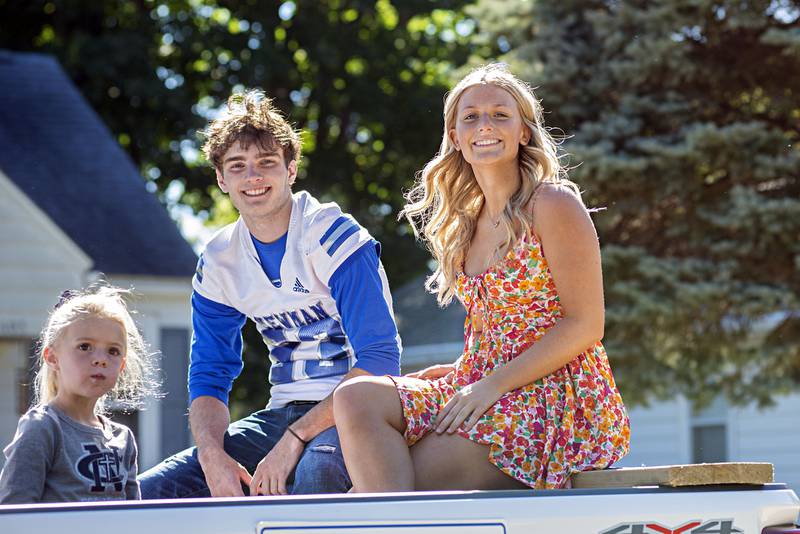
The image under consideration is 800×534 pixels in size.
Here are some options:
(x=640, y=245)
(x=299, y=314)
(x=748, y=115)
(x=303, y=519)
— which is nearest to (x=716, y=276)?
(x=640, y=245)

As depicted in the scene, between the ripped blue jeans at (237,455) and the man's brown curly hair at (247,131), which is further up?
the man's brown curly hair at (247,131)

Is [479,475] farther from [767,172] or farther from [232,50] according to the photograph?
A: [232,50]

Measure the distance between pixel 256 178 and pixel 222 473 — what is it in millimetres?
921

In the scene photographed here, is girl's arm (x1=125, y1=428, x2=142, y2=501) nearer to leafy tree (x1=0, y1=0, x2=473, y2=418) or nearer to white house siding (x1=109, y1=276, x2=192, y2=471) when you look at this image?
white house siding (x1=109, y1=276, x2=192, y2=471)

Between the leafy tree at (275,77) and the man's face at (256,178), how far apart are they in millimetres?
17311

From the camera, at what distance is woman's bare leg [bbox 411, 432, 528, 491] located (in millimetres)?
3199

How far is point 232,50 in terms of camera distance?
22672 millimetres

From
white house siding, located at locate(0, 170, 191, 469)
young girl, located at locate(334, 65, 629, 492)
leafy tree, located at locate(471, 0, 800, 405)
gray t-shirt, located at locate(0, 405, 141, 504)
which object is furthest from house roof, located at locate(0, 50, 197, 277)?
young girl, located at locate(334, 65, 629, 492)

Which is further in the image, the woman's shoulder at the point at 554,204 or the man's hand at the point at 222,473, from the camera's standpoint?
the man's hand at the point at 222,473

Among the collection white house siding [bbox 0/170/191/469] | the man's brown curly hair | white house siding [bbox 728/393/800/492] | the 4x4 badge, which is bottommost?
the 4x4 badge

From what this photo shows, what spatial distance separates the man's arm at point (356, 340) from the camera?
3.63 meters

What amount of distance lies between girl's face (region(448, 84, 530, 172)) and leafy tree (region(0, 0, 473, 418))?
1782 cm

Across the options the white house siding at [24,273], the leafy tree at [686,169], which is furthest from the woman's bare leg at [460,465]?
the white house siding at [24,273]

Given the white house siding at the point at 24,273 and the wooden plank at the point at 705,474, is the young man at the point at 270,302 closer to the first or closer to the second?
the wooden plank at the point at 705,474
